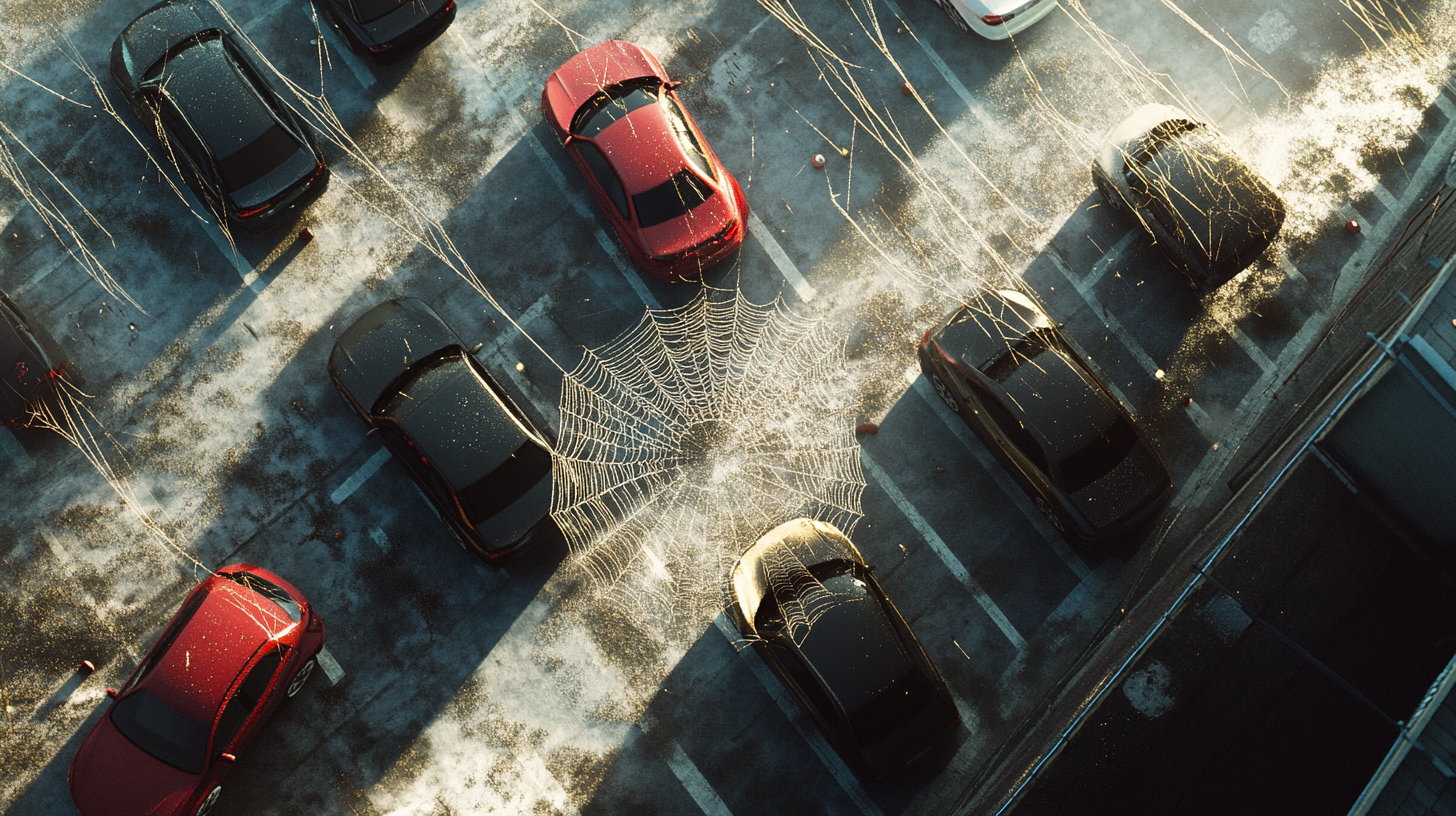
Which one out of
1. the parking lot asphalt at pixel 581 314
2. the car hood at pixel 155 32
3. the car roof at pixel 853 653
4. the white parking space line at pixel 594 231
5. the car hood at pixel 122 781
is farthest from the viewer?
the white parking space line at pixel 594 231

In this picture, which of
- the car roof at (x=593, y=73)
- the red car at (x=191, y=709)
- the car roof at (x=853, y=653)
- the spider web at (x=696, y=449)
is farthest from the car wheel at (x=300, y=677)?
the car roof at (x=593, y=73)

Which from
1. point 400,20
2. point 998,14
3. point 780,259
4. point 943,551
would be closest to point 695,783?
point 943,551

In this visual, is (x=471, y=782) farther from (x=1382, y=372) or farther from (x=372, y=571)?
(x=1382, y=372)

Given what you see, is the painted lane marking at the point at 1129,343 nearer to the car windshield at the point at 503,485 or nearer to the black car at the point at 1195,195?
the black car at the point at 1195,195

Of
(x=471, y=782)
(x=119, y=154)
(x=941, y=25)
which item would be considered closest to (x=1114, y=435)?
(x=941, y=25)

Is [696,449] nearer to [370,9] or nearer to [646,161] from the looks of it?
[646,161]

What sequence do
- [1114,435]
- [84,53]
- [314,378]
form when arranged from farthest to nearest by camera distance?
[84,53], [314,378], [1114,435]
